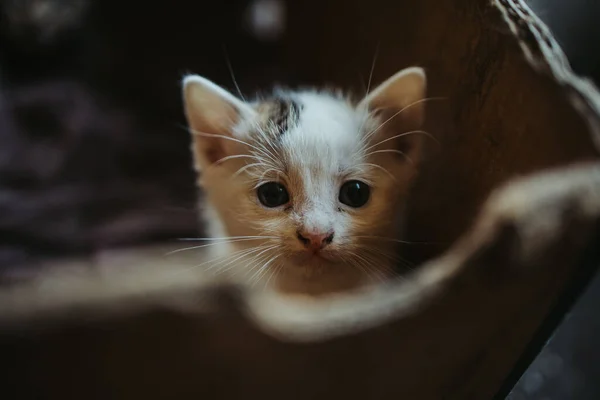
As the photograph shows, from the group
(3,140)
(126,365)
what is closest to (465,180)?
(126,365)

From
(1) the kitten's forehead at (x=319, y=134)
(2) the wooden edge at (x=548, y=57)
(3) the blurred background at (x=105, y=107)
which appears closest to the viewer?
(2) the wooden edge at (x=548, y=57)

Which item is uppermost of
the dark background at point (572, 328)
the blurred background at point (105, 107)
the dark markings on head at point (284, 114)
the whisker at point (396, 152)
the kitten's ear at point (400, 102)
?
the blurred background at point (105, 107)

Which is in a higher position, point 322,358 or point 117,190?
point 117,190

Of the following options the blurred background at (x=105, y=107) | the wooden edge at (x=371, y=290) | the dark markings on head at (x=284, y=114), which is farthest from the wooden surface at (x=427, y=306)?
the blurred background at (x=105, y=107)

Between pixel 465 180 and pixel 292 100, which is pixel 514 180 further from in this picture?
pixel 292 100

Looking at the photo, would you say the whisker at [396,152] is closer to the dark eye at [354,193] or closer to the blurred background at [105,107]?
the dark eye at [354,193]

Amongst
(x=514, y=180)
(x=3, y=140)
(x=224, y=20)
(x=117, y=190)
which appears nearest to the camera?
(x=514, y=180)

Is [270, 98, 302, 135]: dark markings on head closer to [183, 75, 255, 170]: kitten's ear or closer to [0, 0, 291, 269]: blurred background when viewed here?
[183, 75, 255, 170]: kitten's ear

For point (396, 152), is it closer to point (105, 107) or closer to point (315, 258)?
point (315, 258)
